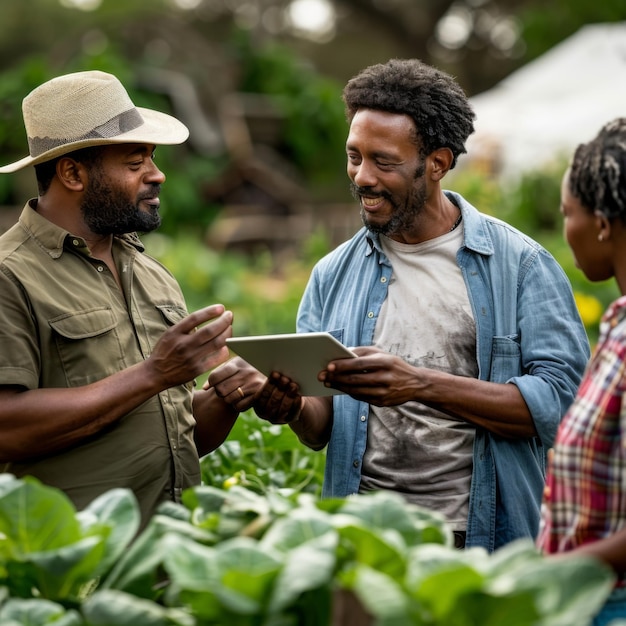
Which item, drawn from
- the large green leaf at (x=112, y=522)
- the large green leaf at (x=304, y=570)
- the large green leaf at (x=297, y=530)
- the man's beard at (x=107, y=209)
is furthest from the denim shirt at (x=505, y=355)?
the large green leaf at (x=304, y=570)

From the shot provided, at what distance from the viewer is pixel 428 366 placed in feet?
10.7

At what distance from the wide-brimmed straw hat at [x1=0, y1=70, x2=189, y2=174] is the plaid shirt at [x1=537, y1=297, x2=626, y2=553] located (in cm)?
168

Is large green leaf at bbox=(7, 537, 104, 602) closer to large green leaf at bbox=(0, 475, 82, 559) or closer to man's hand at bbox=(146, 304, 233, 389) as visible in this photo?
large green leaf at bbox=(0, 475, 82, 559)

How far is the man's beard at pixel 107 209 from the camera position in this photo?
3.30 meters

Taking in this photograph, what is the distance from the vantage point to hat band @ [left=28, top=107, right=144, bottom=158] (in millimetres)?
3297

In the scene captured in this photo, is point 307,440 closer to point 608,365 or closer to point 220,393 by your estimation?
point 220,393

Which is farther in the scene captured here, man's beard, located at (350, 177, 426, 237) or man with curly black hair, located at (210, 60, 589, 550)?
man's beard, located at (350, 177, 426, 237)

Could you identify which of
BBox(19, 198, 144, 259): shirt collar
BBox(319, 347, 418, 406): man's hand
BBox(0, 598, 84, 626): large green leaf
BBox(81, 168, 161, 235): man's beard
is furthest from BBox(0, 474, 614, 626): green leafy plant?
BBox(81, 168, 161, 235): man's beard

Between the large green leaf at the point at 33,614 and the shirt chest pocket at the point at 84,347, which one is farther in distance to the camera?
the shirt chest pocket at the point at 84,347

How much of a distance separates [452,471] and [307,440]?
1.74 ft

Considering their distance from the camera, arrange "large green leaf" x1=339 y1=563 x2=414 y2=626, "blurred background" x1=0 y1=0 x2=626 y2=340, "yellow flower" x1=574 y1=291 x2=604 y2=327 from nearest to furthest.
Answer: "large green leaf" x1=339 y1=563 x2=414 y2=626
"yellow flower" x1=574 y1=291 x2=604 y2=327
"blurred background" x1=0 y1=0 x2=626 y2=340

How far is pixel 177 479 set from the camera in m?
3.25

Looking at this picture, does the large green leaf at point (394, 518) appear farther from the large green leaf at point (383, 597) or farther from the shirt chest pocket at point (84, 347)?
the shirt chest pocket at point (84, 347)

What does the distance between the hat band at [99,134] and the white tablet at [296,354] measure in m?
0.82
